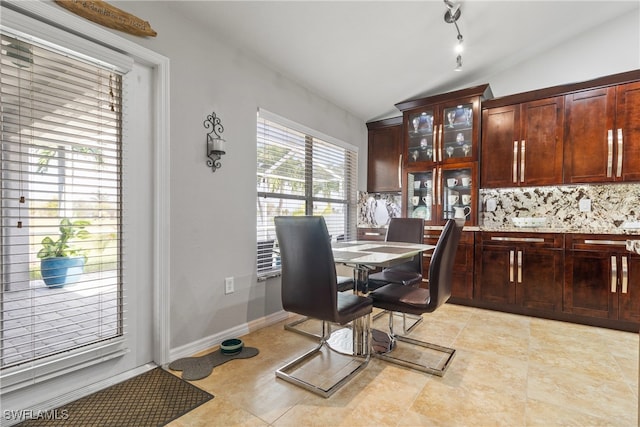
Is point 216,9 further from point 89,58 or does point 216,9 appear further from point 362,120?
point 362,120

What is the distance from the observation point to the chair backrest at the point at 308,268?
67.1 inches

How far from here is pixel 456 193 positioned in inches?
146

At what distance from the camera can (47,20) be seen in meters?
1.56

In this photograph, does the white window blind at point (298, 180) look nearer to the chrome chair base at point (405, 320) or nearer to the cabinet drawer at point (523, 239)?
the chrome chair base at point (405, 320)

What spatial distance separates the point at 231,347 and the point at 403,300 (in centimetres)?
127

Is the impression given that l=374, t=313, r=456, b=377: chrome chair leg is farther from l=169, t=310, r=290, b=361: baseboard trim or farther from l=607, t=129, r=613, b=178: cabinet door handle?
l=607, t=129, r=613, b=178: cabinet door handle

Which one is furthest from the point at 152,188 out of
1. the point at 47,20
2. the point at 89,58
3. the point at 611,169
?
the point at 611,169

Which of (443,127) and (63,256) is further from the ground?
(443,127)

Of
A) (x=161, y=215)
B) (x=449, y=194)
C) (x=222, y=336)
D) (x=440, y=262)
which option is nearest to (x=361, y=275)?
(x=440, y=262)

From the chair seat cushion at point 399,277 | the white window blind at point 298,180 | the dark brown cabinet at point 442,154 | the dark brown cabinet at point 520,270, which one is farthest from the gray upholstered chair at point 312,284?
the dark brown cabinet at point 442,154

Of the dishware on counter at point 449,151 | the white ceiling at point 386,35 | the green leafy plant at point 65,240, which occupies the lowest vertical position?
the green leafy plant at point 65,240

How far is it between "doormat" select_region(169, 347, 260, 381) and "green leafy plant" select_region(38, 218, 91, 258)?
93 centimetres

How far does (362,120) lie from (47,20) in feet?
11.6

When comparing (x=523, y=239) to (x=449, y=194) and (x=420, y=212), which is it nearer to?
(x=449, y=194)
